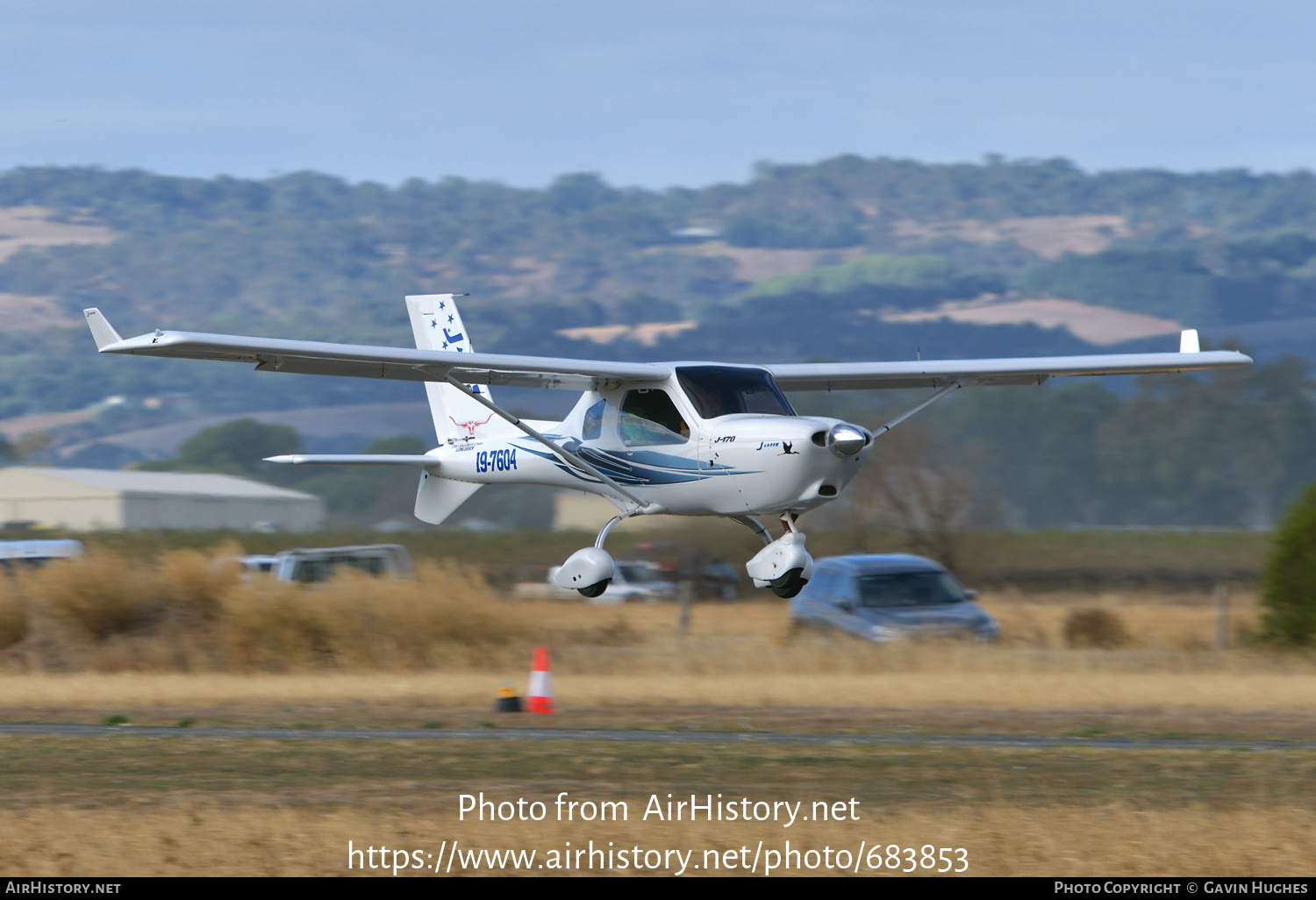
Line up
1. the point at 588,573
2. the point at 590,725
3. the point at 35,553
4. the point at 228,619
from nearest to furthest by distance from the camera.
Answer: the point at 588,573, the point at 590,725, the point at 228,619, the point at 35,553

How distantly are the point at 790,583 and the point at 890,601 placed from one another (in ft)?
36.2

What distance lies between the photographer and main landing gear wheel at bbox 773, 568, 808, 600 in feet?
44.7

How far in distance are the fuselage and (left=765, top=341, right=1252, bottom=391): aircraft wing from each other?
1.42 m

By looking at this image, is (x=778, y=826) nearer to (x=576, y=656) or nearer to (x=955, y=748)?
(x=955, y=748)

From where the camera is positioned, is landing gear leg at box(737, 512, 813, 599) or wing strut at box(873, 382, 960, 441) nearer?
landing gear leg at box(737, 512, 813, 599)

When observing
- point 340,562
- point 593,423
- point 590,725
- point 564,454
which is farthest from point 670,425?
point 340,562

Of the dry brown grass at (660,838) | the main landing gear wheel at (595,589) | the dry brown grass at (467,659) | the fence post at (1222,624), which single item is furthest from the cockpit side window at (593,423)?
the fence post at (1222,624)

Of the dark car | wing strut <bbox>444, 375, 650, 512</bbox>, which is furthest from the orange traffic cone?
wing strut <bbox>444, 375, 650, 512</bbox>

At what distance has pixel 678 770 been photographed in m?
15.6

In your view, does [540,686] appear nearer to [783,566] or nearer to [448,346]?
[448,346]

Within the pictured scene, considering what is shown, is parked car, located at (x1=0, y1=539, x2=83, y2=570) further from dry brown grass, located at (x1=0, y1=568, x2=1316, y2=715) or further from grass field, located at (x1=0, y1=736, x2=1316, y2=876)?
grass field, located at (x1=0, y1=736, x2=1316, y2=876)

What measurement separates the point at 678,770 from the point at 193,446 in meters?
79.1

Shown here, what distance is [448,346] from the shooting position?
17.5 metres
